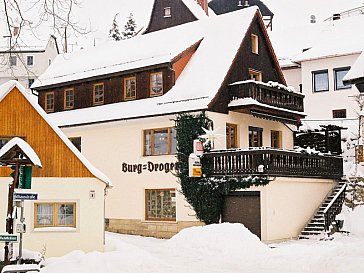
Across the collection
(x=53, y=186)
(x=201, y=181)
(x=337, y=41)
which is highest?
(x=337, y=41)

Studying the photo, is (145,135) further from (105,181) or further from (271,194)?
(105,181)

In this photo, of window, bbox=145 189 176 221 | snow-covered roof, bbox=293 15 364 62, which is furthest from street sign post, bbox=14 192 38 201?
snow-covered roof, bbox=293 15 364 62

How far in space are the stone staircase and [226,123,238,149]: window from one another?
179 inches

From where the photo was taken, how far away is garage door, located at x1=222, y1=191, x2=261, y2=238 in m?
23.7

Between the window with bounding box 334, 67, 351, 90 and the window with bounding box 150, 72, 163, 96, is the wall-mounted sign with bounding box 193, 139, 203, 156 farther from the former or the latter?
the window with bounding box 334, 67, 351, 90

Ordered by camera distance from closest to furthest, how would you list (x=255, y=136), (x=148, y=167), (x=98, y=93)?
1. (x=148, y=167)
2. (x=255, y=136)
3. (x=98, y=93)

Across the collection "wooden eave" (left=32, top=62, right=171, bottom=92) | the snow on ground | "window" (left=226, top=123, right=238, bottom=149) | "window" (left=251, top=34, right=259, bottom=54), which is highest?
"window" (left=251, top=34, right=259, bottom=54)

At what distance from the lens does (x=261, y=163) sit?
23422mm

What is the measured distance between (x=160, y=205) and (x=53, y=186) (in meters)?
8.92

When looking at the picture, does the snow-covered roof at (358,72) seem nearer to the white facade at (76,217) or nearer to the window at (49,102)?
the white facade at (76,217)

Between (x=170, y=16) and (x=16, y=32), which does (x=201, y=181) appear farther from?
(x=170, y=16)

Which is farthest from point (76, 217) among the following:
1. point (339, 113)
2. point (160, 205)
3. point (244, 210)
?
point (339, 113)

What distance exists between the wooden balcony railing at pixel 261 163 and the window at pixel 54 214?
24.8ft

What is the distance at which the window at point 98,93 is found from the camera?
99.4ft
